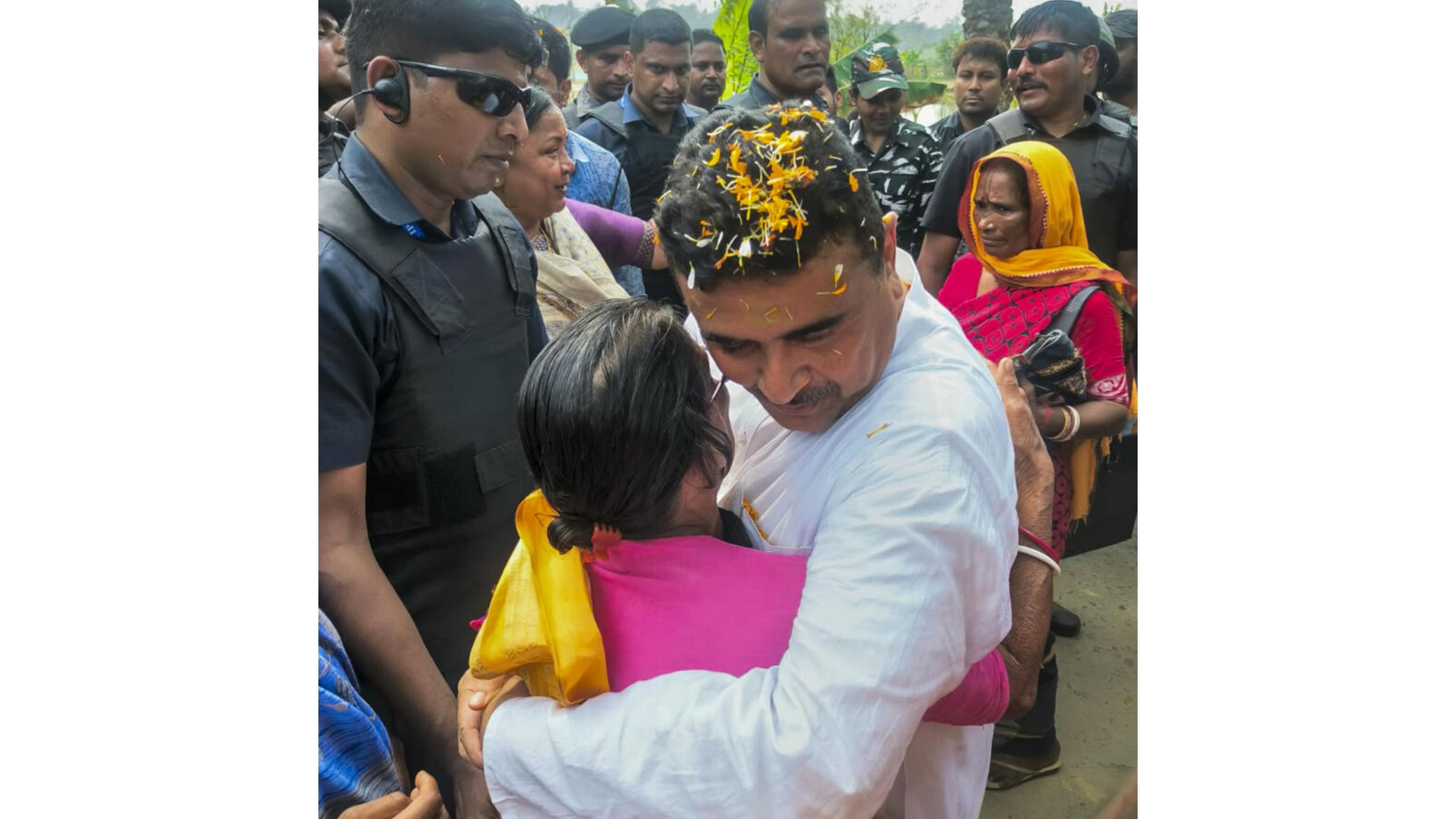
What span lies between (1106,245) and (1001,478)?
69 cm

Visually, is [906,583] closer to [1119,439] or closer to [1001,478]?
[1001,478]

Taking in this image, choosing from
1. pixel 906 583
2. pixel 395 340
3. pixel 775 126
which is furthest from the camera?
pixel 395 340

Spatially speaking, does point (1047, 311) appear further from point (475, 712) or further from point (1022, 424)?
point (475, 712)

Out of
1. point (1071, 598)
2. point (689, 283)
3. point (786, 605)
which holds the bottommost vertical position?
point (1071, 598)

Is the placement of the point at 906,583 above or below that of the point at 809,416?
below

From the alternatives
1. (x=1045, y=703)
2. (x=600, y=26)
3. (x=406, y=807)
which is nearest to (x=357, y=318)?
(x=600, y=26)

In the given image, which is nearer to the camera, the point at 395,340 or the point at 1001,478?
the point at 1001,478

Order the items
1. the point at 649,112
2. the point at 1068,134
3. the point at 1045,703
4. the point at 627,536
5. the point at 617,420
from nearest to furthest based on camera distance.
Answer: the point at 617,420, the point at 627,536, the point at 1045,703, the point at 1068,134, the point at 649,112

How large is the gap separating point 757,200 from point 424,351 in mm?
711

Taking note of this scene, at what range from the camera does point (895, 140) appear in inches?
73.0

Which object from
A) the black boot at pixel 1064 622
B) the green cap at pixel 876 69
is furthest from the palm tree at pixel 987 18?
the black boot at pixel 1064 622

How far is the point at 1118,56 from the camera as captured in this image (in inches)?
74.9

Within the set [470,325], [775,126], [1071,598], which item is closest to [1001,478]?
[1071,598]

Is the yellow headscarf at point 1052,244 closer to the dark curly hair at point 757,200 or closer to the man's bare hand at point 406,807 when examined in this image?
the dark curly hair at point 757,200
